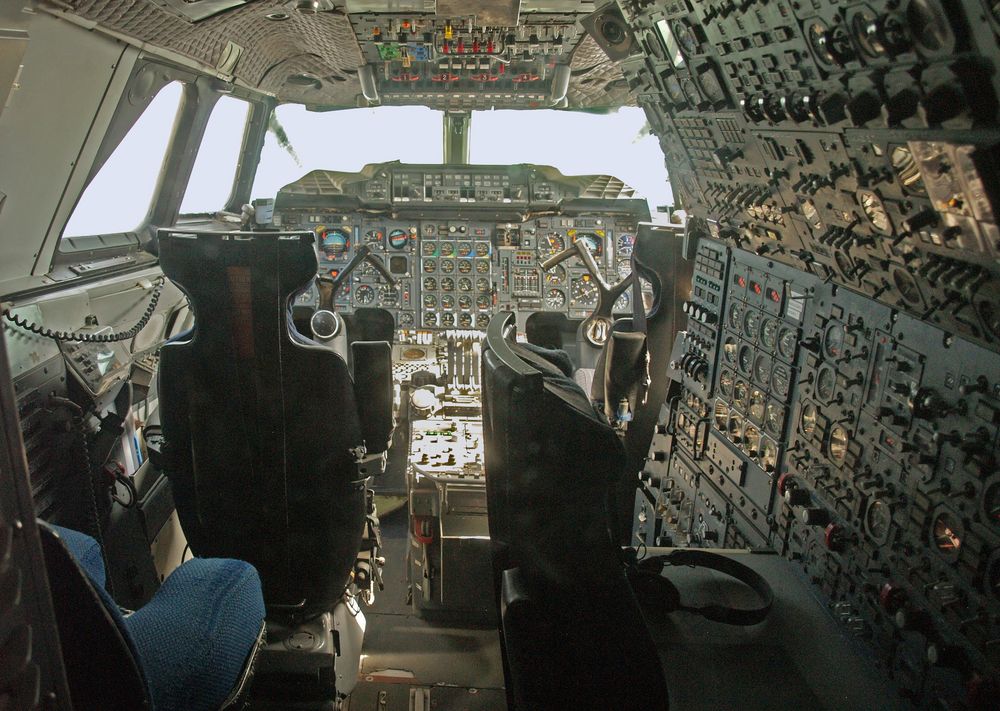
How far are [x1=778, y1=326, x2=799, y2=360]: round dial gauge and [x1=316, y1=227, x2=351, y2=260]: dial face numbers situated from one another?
4.12 metres

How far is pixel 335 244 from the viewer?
5945 mm

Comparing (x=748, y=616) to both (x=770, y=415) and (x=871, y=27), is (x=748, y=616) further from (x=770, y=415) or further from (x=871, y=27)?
(x=871, y=27)

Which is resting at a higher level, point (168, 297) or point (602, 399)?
point (168, 297)

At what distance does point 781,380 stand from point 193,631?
2.01 m

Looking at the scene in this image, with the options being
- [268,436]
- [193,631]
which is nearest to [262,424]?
[268,436]

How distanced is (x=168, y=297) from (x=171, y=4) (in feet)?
5.36

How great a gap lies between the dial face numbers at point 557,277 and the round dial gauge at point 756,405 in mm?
3250

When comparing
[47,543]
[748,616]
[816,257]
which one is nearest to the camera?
[47,543]

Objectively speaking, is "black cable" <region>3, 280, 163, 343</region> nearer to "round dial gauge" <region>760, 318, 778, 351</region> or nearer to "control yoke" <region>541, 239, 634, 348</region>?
"control yoke" <region>541, 239, 634, 348</region>

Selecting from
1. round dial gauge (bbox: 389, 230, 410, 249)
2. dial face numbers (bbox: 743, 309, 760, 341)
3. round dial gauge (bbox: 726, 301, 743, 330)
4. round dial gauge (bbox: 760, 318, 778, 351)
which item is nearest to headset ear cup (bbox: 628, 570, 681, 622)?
round dial gauge (bbox: 760, 318, 778, 351)

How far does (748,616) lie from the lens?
190cm

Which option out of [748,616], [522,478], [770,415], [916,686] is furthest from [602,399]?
[522,478]

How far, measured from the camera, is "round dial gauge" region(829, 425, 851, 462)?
2.16 m

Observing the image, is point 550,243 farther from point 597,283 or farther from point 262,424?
point 262,424
